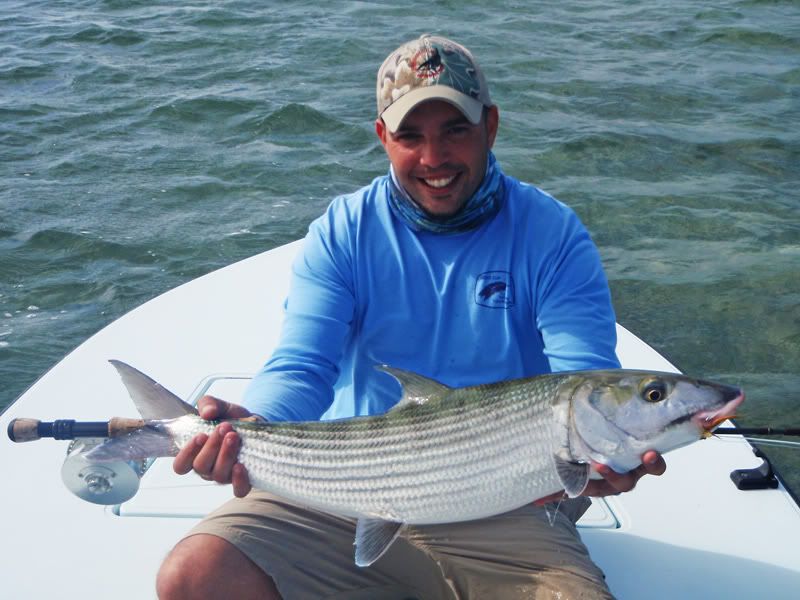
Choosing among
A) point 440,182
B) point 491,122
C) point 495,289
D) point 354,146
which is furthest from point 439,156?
point 354,146

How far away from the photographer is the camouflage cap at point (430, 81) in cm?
336

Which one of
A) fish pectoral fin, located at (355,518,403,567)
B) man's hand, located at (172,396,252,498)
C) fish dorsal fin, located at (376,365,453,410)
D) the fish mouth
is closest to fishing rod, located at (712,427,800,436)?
the fish mouth

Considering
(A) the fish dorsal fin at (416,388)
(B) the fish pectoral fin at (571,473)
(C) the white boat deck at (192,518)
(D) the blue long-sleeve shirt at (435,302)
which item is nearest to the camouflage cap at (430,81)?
(D) the blue long-sleeve shirt at (435,302)

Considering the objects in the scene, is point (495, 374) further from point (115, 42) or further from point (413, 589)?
point (115, 42)

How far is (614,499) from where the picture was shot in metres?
3.88

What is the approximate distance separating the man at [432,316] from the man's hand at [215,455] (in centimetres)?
22

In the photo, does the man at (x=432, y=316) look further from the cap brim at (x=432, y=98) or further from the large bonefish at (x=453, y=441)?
the large bonefish at (x=453, y=441)

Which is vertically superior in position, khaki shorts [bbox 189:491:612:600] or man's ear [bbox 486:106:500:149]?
man's ear [bbox 486:106:500:149]

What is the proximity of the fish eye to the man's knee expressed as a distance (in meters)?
1.34

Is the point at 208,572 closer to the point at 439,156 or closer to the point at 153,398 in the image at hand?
the point at 153,398

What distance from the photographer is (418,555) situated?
10.5 feet

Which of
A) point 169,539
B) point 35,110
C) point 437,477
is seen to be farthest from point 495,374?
point 35,110

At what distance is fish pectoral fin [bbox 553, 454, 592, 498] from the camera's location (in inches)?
103

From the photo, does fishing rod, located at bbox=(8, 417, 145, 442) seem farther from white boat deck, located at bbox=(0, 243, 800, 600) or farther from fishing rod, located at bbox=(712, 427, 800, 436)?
fishing rod, located at bbox=(712, 427, 800, 436)
